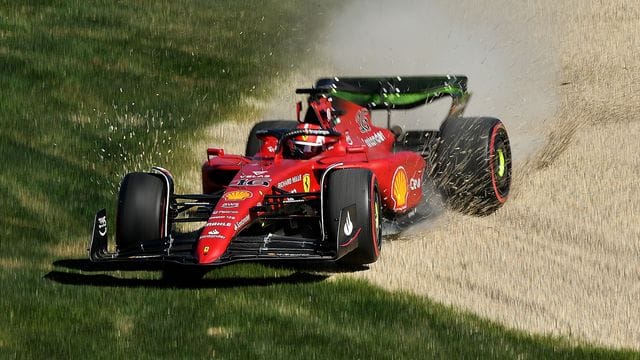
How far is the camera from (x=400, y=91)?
14234 mm

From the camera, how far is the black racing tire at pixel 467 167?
12734 mm

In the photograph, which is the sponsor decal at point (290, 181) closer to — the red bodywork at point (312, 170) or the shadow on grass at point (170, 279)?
the red bodywork at point (312, 170)

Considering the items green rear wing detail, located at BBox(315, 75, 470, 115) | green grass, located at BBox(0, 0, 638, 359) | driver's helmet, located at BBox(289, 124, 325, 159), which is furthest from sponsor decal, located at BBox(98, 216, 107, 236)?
green rear wing detail, located at BBox(315, 75, 470, 115)

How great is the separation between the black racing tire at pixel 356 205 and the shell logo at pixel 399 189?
1333 millimetres

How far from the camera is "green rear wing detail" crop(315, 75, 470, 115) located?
1408 centimetres

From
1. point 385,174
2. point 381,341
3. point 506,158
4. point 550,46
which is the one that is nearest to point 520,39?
point 550,46

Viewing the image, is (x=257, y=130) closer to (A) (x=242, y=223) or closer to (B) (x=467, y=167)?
(B) (x=467, y=167)

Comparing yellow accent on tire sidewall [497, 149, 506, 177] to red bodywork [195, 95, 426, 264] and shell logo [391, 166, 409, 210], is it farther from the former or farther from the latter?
shell logo [391, 166, 409, 210]

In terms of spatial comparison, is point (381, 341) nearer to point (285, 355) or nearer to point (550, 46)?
point (285, 355)

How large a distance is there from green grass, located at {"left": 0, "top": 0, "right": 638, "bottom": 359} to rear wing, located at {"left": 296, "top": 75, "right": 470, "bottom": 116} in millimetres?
2468

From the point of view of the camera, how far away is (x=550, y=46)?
22.5 metres

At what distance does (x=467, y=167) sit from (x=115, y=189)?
4.05 m

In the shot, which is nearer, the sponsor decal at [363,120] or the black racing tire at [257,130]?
the sponsor decal at [363,120]

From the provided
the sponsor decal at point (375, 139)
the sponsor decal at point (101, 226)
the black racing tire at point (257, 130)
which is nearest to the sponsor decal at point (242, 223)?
the sponsor decal at point (101, 226)
